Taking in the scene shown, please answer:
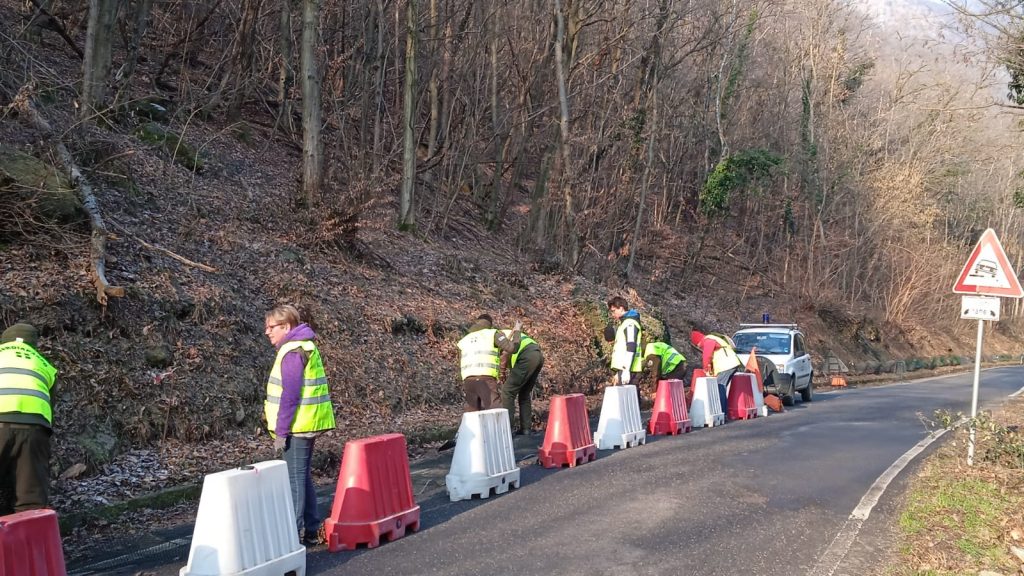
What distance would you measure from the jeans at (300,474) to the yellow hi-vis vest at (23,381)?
1.80m

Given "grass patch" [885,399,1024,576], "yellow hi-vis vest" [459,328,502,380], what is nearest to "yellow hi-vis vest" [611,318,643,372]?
"yellow hi-vis vest" [459,328,502,380]

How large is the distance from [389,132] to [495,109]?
324 centimetres

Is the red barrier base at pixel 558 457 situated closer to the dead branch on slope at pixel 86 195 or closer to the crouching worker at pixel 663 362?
the crouching worker at pixel 663 362

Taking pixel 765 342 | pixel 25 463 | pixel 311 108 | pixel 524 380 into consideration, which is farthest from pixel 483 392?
pixel 765 342

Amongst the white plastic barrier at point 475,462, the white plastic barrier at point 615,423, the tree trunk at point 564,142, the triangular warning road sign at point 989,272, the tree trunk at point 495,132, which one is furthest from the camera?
the tree trunk at point 495,132

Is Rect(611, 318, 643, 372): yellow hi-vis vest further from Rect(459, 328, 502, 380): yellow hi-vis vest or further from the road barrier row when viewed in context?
Rect(459, 328, 502, 380): yellow hi-vis vest

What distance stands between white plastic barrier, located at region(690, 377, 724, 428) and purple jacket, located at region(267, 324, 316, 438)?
940 centimetres

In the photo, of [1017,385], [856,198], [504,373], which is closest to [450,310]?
[504,373]

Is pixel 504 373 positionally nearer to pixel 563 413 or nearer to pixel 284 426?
pixel 563 413

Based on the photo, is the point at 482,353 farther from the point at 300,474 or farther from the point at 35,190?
the point at 35,190

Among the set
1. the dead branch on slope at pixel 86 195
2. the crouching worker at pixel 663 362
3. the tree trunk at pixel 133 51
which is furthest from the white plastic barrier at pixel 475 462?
the tree trunk at pixel 133 51

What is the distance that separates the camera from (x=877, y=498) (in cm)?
940

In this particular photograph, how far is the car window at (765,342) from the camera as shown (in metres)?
21.0

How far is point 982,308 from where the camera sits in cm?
1089
